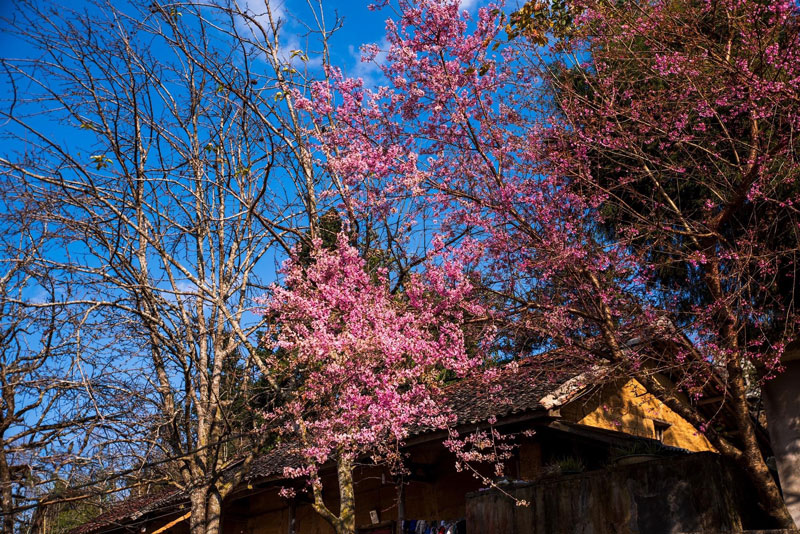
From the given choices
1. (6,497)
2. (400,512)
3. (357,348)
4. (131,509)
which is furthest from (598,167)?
(131,509)

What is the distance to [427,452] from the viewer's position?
11773 millimetres

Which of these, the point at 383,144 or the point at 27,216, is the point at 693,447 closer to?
the point at 383,144

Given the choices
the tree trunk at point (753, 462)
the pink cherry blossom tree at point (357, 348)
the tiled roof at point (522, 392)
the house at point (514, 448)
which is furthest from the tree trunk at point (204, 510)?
the tree trunk at point (753, 462)

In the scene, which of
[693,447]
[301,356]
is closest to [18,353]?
[301,356]

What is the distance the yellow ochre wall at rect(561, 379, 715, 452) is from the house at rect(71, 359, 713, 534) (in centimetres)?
2

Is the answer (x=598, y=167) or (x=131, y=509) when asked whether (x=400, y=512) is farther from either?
(x=131, y=509)

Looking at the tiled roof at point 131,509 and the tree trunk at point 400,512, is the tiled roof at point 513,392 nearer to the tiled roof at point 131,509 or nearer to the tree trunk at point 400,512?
the tree trunk at point 400,512

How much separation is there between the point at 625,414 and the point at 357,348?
7077 mm

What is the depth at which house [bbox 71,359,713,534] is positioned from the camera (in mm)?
Result: 9852

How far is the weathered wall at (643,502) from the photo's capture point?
7145 mm

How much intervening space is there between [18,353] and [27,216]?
4038 millimetres

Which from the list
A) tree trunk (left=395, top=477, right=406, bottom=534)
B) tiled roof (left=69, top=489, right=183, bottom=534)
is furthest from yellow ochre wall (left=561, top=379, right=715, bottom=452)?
tiled roof (left=69, top=489, right=183, bottom=534)

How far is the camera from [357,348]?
8.19m

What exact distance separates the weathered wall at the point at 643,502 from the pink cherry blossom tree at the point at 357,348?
166cm
